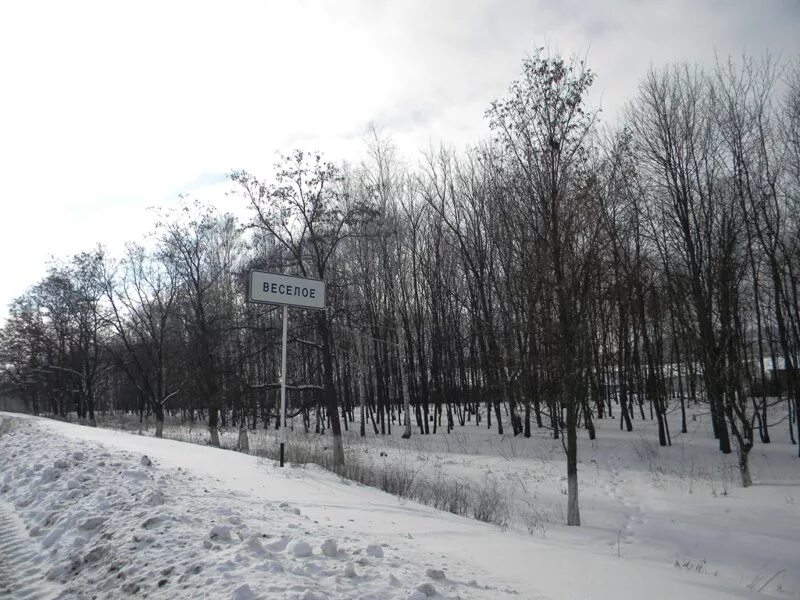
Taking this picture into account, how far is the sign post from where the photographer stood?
994 centimetres

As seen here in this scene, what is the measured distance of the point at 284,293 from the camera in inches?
410

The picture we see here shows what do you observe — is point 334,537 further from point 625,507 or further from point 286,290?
point 625,507

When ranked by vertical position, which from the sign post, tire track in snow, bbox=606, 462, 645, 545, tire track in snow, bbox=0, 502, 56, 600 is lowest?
tire track in snow, bbox=606, 462, 645, 545

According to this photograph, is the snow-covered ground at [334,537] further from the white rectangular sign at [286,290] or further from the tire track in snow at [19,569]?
the white rectangular sign at [286,290]

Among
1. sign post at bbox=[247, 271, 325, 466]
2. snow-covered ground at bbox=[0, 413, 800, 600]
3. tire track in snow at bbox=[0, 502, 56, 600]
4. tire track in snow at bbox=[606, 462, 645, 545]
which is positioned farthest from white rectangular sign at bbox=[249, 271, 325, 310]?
tire track in snow at bbox=[606, 462, 645, 545]

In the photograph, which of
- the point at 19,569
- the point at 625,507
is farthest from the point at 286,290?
the point at 625,507

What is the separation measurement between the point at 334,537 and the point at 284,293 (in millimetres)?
6670

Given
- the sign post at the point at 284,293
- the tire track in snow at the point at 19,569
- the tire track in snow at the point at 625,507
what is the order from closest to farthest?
1. the tire track in snow at the point at 19,569
2. the tire track in snow at the point at 625,507
3. the sign post at the point at 284,293

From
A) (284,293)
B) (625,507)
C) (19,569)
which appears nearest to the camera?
(19,569)

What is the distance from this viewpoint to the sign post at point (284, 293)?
9.94 m

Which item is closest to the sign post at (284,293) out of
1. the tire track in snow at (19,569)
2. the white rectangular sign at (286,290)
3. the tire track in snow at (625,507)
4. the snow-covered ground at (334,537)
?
the white rectangular sign at (286,290)

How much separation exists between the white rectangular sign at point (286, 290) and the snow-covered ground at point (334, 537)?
11.0 feet

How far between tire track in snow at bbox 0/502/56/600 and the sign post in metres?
4.62

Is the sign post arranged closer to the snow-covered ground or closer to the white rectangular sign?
the white rectangular sign
